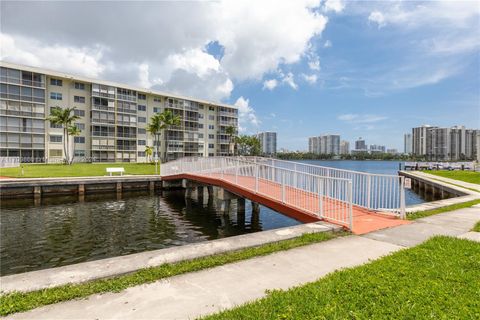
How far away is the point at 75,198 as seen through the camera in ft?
71.9

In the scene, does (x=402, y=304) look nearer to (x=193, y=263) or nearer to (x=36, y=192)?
(x=193, y=263)

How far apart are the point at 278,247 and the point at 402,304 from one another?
2.85 m

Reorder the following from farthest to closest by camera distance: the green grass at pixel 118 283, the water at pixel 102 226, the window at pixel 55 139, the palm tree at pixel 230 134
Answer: the palm tree at pixel 230 134 → the window at pixel 55 139 → the water at pixel 102 226 → the green grass at pixel 118 283

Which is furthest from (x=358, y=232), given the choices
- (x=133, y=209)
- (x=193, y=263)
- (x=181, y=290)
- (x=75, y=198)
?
(x=75, y=198)

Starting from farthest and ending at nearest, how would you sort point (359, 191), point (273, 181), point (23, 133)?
point (23, 133) → point (273, 181) → point (359, 191)

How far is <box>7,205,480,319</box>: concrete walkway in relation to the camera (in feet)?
11.6

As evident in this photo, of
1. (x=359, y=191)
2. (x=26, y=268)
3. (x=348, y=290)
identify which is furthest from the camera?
(x=359, y=191)

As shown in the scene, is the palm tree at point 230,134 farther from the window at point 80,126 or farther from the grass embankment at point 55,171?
the grass embankment at point 55,171

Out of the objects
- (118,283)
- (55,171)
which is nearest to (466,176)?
(118,283)

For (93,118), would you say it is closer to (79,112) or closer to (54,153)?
(79,112)

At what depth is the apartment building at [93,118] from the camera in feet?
156

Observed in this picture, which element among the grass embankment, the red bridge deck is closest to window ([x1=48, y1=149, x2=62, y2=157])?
the grass embankment

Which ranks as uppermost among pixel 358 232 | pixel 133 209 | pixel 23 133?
pixel 23 133

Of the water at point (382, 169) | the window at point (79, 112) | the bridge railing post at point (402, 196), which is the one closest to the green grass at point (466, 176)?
the water at point (382, 169)
